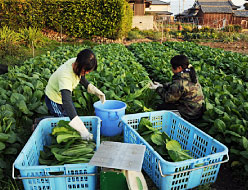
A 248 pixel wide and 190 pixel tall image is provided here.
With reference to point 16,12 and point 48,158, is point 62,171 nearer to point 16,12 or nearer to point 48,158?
point 48,158

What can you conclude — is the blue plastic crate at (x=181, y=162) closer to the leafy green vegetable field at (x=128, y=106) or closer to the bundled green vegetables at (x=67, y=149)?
the leafy green vegetable field at (x=128, y=106)

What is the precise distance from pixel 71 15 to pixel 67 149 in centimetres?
1573

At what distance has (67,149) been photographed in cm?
242

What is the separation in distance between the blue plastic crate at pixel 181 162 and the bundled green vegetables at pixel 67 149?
0.65 metres

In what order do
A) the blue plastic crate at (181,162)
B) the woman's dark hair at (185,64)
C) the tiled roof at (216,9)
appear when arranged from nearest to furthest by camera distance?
the blue plastic crate at (181,162), the woman's dark hair at (185,64), the tiled roof at (216,9)

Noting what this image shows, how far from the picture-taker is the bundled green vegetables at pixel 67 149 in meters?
2.29

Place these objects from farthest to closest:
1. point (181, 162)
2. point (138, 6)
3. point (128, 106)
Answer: point (138, 6) < point (128, 106) < point (181, 162)

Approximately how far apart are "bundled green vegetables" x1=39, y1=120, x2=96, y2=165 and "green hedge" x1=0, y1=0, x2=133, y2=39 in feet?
48.8

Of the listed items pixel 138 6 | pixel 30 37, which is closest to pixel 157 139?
pixel 30 37

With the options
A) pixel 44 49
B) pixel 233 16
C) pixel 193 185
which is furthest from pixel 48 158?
pixel 233 16

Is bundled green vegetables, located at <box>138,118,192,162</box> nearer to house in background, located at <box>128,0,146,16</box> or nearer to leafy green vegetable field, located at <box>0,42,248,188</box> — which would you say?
leafy green vegetable field, located at <box>0,42,248,188</box>

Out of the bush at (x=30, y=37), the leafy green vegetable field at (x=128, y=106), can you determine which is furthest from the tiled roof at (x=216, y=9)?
the leafy green vegetable field at (x=128, y=106)

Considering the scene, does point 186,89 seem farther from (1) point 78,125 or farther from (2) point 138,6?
(2) point 138,6

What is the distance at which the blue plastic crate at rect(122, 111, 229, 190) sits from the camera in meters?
2.20
